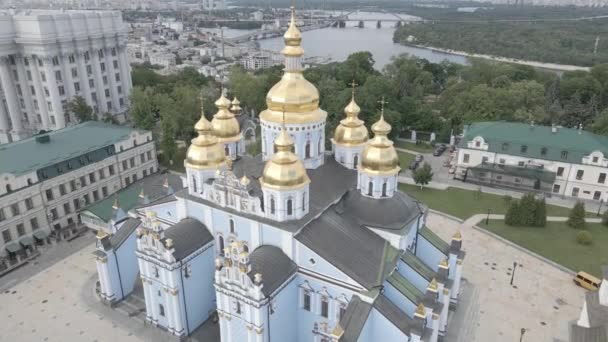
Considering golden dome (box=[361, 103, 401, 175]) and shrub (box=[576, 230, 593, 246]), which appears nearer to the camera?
golden dome (box=[361, 103, 401, 175])

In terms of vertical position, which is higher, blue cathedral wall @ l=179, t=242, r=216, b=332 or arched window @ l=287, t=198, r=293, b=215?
arched window @ l=287, t=198, r=293, b=215

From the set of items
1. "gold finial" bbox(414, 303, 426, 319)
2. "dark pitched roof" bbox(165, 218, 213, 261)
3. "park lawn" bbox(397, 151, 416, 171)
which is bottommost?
"park lawn" bbox(397, 151, 416, 171)

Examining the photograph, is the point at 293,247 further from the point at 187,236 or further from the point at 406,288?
the point at 187,236

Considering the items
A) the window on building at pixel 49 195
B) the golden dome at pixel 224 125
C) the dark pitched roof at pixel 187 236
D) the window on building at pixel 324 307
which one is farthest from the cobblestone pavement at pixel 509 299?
the window on building at pixel 49 195

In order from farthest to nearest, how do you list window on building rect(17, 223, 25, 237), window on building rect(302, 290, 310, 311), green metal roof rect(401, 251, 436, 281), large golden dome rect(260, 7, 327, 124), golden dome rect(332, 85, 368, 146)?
window on building rect(17, 223, 25, 237) → golden dome rect(332, 85, 368, 146) → large golden dome rect(260, 7, 327, 124) → green metal roof rect(401, 251, 436, 281) → window on building rect(302, 290, 310, 311)

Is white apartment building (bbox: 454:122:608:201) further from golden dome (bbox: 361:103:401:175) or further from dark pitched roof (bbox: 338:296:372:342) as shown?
dark pitched roof (bbox: 338:296:372:342)

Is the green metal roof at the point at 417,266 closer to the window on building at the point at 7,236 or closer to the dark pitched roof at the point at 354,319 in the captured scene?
the dark pitched roof at the point at 354,319

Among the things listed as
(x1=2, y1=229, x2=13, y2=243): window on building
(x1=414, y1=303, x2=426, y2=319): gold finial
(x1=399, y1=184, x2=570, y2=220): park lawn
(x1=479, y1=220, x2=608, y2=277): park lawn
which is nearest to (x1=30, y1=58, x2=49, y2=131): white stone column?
(x1=2, y1=229, x2=13, y2=243): window on building
